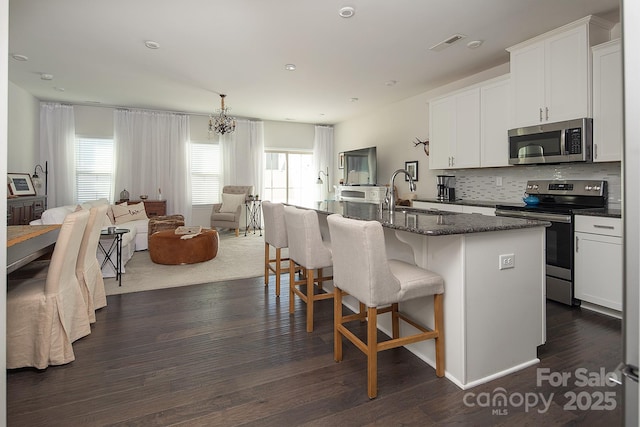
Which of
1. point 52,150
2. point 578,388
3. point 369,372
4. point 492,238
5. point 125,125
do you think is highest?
point 125,125

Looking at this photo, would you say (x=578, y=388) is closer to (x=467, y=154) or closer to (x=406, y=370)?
(x=406, y=370)

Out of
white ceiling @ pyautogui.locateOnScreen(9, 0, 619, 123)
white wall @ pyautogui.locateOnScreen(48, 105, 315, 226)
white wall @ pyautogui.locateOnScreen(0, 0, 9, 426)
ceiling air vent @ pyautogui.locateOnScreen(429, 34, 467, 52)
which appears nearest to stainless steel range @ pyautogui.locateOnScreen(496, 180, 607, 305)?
white ceiling @ pyautogui.locateOnScreen(9, 0, 619, 123)

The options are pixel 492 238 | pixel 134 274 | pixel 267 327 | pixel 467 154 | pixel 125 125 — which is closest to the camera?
pixel 492 238

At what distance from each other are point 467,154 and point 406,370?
11.1 ft

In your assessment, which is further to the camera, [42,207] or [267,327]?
[42,207]

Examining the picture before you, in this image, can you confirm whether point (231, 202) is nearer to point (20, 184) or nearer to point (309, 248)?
point (20, 184)

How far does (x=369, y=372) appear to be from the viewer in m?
1.84

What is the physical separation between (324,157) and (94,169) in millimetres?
5167

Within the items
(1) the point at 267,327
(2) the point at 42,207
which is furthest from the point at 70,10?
(2) the point at 42,207

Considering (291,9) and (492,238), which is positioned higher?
(291,9)

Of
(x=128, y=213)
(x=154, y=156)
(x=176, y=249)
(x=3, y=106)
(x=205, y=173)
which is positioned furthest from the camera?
(x=205, y=173)

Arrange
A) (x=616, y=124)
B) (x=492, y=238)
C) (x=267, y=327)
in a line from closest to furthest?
(x=492, y=238) < (x=267, y=327) < (x=616, y=124)

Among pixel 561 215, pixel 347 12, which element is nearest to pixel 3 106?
pixel 347 12

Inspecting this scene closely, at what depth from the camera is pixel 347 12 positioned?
10.1 ft
